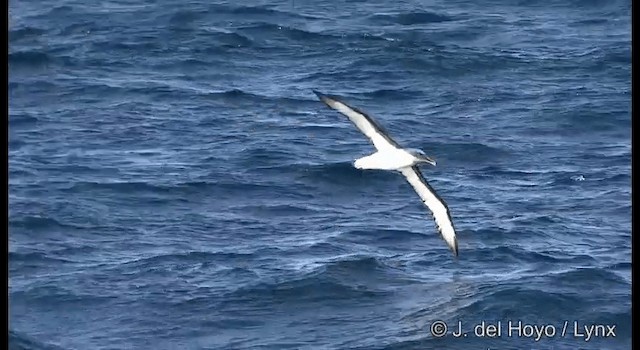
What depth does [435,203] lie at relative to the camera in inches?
1147

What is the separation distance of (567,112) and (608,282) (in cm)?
1027

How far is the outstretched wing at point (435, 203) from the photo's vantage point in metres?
28.5

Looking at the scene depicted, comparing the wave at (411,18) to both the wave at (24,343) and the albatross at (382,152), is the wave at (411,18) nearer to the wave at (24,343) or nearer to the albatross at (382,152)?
the albatross at (382,152)

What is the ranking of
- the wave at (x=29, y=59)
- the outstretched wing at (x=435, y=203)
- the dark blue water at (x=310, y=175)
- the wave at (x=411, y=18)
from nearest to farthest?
the outstretched wing at (x=435, y=203)
the dark blue water at (x=310, y=175)
the wave at (x=29, y=59)
the wave at (x=411, y=18)

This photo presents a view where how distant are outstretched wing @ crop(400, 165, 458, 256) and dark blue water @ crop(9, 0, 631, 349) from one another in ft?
4.51

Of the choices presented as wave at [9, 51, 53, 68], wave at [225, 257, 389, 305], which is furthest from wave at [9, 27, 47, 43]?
wave at [225, 257, 389, 305]

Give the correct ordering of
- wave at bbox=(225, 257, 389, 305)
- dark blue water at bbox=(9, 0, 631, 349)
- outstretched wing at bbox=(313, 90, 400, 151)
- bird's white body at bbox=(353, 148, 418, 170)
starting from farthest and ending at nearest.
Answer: wave at bbox=(225, 257, 389, 305) < dark blue water at bbox=(9, 0, 631, 349) < outstretched wing at bbox=(313, 90, 400, 151) < bird's white body at bbox=(353, 148, 418, 170)

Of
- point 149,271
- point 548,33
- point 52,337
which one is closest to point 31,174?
point 149,271

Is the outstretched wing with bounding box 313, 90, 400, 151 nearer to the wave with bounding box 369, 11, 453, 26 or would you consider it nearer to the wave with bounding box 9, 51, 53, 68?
the wave with bounding box 9, 51, 53, 68

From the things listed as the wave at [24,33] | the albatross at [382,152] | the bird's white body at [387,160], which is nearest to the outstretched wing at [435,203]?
the albatross at [382,152]

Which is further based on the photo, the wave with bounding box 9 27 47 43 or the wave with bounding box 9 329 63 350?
the wave with bounding box 9 27 47 43

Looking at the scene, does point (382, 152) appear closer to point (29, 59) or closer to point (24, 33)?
point (29, 59)

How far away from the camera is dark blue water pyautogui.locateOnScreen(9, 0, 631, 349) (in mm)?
29844

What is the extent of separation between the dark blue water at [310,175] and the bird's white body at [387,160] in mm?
3314
